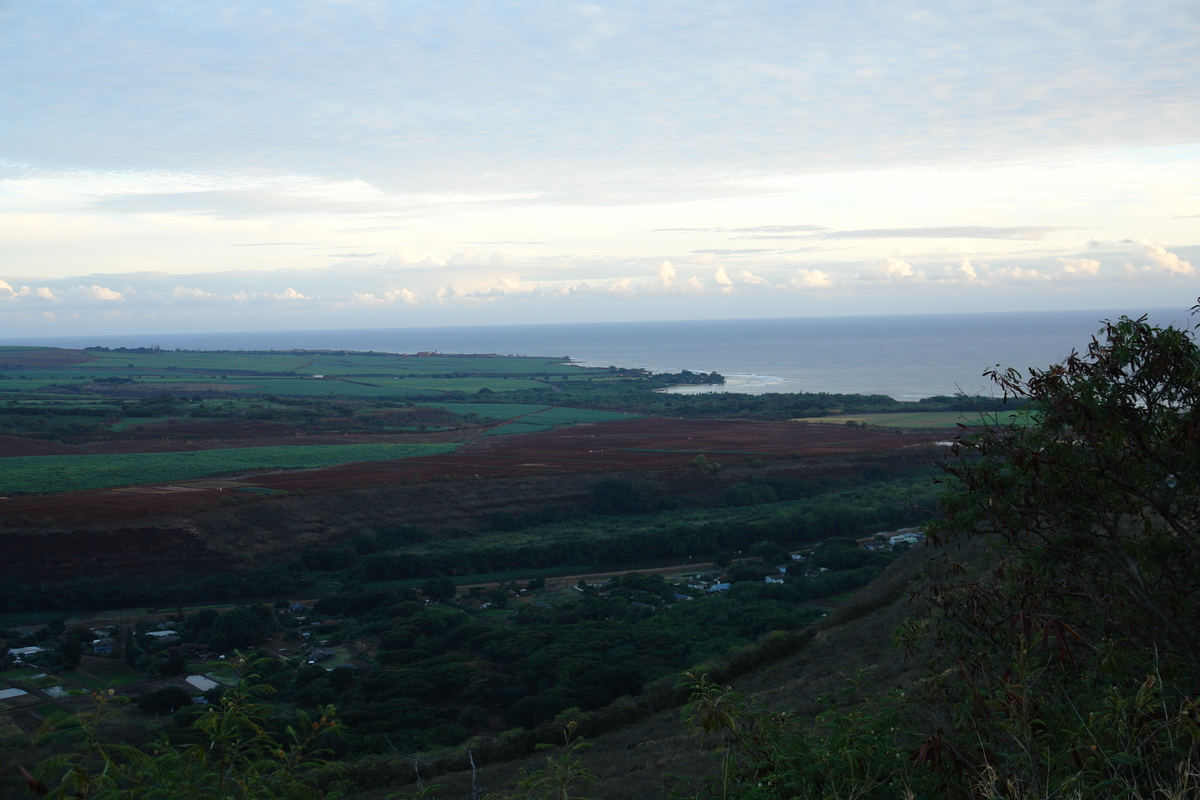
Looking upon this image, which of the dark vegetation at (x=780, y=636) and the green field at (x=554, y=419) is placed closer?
the dark vegetation at (x=780, y=636)

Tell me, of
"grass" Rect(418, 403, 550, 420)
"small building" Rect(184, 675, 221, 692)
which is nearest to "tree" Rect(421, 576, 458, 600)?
"small building" Rect(184, 675, 221, 692)

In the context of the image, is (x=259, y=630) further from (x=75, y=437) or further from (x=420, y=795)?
(x=75, y=437)

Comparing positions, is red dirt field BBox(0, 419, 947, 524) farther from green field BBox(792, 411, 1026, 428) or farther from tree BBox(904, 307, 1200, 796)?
tree BBox(904, 307, 1200, 796)

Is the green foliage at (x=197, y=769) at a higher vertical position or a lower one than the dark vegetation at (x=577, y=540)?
higher

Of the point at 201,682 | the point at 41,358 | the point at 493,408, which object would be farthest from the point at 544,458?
the point at 41,358


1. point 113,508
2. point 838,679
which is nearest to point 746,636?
point 838,679

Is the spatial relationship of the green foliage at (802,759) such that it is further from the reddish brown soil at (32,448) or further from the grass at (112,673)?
the reddish brown soil at (32,448)

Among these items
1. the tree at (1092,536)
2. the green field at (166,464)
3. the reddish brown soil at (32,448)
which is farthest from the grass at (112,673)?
the reddish brown soil at (32,448)
